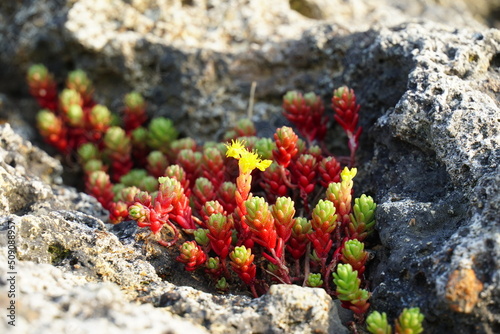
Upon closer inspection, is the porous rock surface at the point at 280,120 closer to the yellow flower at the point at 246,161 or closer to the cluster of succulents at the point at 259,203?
the cluster of succulents at the point at 259,203

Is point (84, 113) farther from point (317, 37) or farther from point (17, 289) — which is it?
point (17, 289)

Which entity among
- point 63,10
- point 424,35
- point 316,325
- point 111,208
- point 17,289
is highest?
point 424,35

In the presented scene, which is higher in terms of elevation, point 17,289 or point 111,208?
point 17,289

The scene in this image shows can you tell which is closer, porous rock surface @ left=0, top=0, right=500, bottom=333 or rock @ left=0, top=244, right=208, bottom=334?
rock @ left=0, top=244, right=208, bottom=334

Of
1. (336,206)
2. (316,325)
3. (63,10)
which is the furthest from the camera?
(63,10)

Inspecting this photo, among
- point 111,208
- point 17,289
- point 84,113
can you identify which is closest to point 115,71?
point 84,113

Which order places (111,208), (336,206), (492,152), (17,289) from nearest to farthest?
(17,289), (492,152), (336,206), (111,208)

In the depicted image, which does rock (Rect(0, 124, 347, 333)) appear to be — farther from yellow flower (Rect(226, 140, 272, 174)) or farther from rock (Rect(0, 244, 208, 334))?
A: yellow flower (Rect(226, 140, 272, 174))

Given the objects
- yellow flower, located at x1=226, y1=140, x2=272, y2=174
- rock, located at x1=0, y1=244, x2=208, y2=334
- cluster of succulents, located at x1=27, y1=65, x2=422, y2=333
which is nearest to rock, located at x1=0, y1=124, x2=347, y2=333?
rock, located at x1=0, y1=244, x2=208, y2=334

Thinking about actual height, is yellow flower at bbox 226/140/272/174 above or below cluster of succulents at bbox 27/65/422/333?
above
